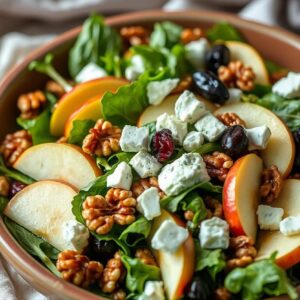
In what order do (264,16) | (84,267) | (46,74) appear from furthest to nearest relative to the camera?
(264,16), (46,74), (84,267)

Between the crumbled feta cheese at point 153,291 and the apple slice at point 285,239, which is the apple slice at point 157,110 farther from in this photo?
the crumbled feta cheese at point 153,291

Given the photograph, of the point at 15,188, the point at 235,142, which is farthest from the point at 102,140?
the point at 235,142

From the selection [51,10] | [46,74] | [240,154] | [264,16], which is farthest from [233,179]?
[51,10]

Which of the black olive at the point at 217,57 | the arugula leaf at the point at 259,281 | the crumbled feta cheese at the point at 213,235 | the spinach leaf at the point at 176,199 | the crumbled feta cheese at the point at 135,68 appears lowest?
the arugula leaf at the point at 259,281

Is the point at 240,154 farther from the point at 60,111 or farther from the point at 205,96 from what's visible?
the point at 60,111

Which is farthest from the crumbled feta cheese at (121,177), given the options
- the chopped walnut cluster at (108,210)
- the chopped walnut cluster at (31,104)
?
the chopped walnut cluster at (31,104)
